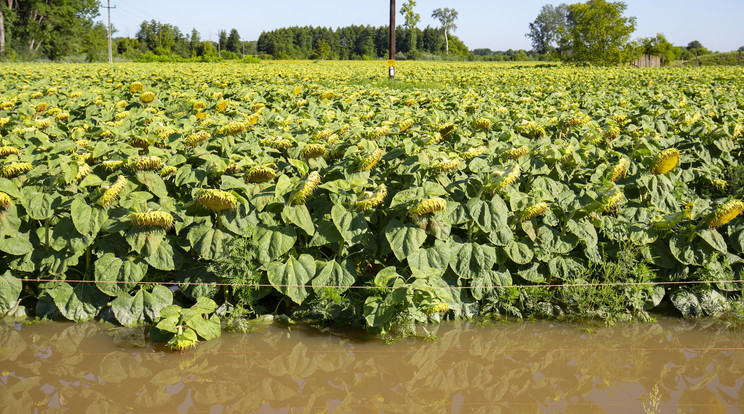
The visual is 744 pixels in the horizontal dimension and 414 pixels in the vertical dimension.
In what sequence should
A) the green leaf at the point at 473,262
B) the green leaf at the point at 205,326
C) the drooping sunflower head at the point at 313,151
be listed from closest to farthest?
the green leaf at the point at 205,326, the green leaf at the point at 473,262, the drooping sunflower head at the point at 313,151

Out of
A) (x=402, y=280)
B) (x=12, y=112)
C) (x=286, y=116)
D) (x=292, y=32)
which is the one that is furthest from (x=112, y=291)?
(x=292, y=32)

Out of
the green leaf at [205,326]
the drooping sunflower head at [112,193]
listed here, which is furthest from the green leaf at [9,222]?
the green leaf at [205,326]

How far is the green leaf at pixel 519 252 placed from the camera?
379 cm

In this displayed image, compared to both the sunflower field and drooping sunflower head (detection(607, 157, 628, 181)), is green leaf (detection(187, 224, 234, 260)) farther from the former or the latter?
drooping sunflower head (detection(607, 157, 628, 181))

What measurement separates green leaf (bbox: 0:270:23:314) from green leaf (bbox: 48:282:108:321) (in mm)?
217

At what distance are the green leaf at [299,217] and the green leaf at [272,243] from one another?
92mm

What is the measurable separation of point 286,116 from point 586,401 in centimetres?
450

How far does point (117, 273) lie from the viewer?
3.53m

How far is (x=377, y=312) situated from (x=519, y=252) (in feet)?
3.54

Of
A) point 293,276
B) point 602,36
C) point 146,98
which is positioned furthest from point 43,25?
point 293,276

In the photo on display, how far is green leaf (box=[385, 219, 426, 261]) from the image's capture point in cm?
353

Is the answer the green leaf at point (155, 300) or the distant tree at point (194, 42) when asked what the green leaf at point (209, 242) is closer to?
the green leaf at point (155, 300)

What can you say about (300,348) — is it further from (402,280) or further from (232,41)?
(232,41)

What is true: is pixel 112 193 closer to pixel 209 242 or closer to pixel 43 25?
pixel 209 242
